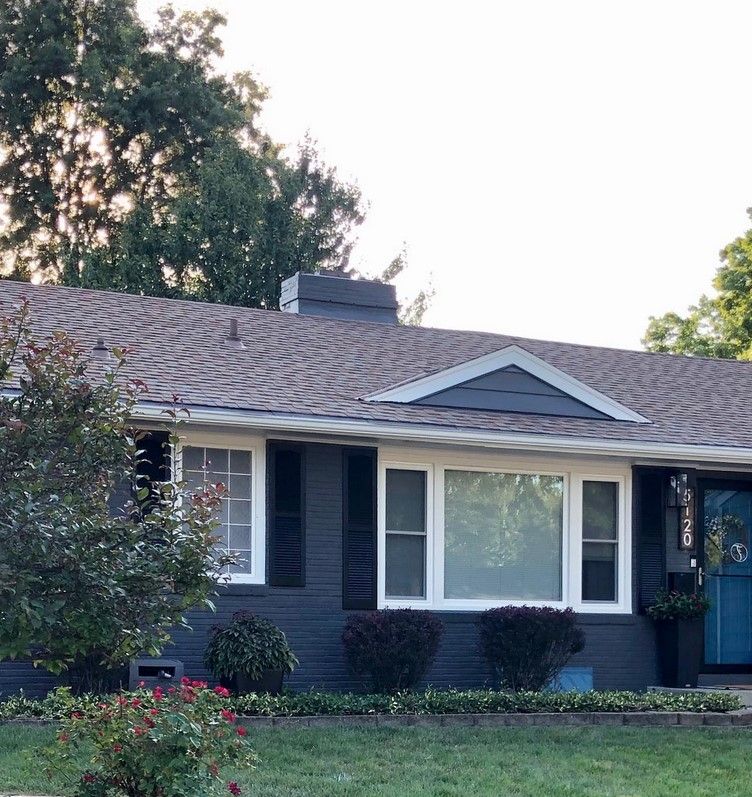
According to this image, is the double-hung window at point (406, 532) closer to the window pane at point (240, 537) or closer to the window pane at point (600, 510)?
the window pane at point (240, 537)

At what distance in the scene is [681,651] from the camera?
595 inches

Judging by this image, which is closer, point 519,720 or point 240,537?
point 519,720

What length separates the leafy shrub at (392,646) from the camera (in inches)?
531

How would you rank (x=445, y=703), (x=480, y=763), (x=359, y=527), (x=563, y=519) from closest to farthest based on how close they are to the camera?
(x=480, y=763), (x=445, y=703), (x=359, y=527), (x=563, y=519)

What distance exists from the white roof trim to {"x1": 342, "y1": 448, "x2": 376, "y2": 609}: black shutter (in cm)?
101

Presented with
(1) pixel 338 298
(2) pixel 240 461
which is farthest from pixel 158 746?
(1) pixel 338 298

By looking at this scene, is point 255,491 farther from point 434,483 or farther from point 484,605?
point 484,605

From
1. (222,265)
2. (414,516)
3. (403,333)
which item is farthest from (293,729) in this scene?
(222,265)

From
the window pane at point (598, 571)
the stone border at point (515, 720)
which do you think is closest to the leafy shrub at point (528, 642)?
the window pane at point (598, 571)

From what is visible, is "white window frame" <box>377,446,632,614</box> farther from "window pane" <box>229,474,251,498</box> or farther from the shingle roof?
"window pane" <box>229,474,251,498</box>

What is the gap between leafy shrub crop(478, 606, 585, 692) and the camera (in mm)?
14078

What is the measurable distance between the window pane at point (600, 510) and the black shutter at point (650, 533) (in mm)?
251

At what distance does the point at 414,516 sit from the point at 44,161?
68.3 feet

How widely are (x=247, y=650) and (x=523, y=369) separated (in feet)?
15.8
